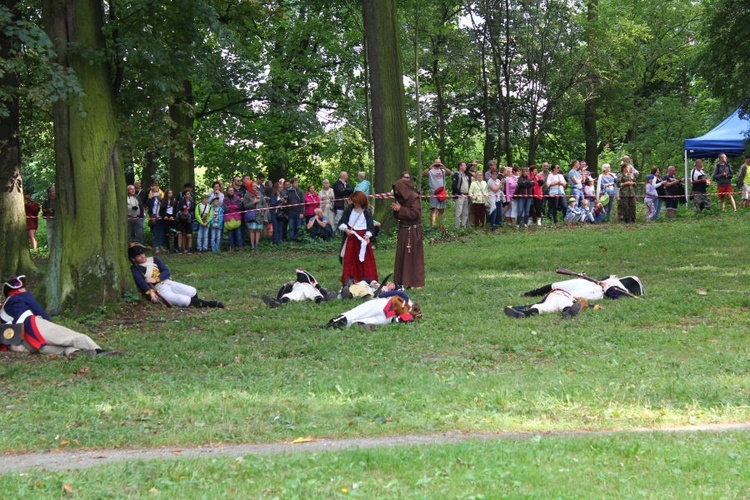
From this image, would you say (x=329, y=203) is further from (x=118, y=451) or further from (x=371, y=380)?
(x=118, y=451)

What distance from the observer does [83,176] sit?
46.0 feet

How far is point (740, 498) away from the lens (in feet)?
18.0

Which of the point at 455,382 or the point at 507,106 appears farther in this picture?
the point at 507,106

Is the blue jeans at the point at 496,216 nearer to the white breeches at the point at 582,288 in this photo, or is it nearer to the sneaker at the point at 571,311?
the white breeches at the point at 582,288

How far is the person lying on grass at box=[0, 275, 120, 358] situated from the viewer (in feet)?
37.3

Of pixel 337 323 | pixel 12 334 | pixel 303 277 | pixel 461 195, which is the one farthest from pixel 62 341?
pixel 461 195

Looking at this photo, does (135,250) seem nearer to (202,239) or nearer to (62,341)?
(62,341)

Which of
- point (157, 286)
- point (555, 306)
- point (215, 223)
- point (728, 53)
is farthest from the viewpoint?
point (215, 223)

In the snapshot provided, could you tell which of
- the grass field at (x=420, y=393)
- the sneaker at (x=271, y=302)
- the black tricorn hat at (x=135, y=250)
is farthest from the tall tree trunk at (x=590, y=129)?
the black tricorn hat at (x=135, y=250)

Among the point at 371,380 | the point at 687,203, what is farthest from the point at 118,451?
the point at 687,203

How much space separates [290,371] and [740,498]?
558 cm

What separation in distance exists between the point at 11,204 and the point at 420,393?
44.0ft

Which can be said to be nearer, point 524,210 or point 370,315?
point 370,315

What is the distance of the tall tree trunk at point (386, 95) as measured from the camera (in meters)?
24.0
